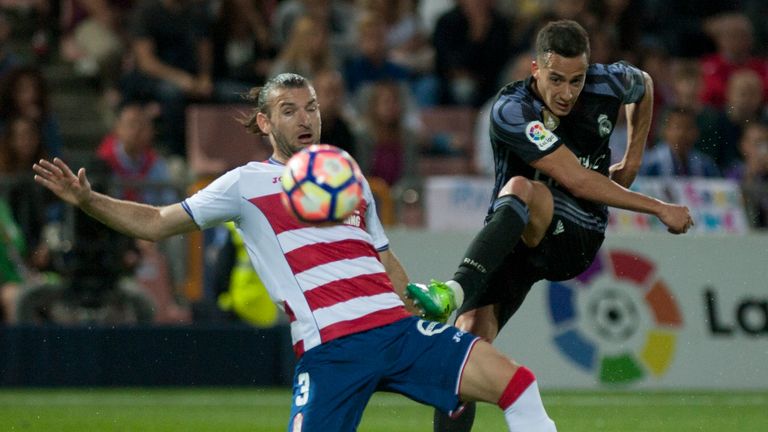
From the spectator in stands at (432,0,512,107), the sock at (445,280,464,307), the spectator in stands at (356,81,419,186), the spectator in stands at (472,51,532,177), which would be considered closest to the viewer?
the sock at (445,280,464,307)

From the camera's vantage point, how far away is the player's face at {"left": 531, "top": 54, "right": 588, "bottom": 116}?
7.17 metres

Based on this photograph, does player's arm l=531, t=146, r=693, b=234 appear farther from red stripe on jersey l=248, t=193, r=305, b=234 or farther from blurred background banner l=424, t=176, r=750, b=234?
blurred background banner l=424, t=176, r=750, b=234

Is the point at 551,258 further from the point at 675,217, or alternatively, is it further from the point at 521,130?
the point at 675,217

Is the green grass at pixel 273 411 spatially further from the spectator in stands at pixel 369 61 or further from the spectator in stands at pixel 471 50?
the spectator in stands at pixel 471 50

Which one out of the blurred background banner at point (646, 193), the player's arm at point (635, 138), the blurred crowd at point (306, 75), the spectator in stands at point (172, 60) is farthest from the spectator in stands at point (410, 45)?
the player's arm at point (635, 138)

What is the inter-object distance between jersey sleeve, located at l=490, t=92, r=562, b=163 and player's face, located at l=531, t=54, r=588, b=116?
0.11 meters

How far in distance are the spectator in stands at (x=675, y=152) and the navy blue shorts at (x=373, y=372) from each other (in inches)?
276

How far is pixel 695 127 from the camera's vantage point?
13258mm

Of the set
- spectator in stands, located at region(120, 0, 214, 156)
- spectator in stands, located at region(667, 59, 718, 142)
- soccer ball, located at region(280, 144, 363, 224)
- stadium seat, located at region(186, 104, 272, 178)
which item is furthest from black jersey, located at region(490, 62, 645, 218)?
spectator in stands, located at region(120, 0, 214, 156)

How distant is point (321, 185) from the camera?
19.1 feet

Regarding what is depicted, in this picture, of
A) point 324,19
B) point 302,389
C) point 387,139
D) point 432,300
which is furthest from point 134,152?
point 302,389

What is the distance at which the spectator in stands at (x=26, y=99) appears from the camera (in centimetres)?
1299

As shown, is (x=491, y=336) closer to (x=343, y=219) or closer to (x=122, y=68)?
(x=343, y=219)

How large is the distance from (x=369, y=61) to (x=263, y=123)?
7.67 meters
